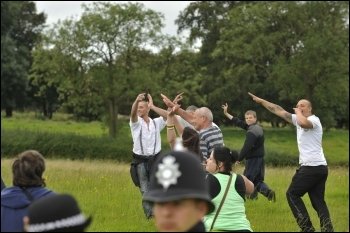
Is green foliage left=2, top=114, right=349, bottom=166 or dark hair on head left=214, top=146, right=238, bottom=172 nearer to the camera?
dark hair on head left=214, top=146, right=238, bottom=172

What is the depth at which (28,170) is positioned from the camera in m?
4.75

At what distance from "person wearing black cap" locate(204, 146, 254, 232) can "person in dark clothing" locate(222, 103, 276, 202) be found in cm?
597

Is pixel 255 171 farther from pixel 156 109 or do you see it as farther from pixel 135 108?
pixel 135 108

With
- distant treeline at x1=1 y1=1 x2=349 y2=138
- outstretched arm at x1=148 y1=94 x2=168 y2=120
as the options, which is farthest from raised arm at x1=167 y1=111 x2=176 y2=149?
distant treeline at x1=1 y1=1 x2=349 y2=138

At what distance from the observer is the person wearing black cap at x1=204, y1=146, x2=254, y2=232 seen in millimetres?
5758

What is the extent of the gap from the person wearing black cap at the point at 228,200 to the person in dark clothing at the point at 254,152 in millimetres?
5971

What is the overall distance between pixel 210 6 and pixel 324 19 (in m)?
14.9

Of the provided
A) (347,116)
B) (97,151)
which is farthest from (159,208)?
(347,116)

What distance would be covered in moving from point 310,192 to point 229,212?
369 cm

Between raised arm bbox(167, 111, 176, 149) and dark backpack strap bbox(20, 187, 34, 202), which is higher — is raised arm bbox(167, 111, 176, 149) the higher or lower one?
the higher one

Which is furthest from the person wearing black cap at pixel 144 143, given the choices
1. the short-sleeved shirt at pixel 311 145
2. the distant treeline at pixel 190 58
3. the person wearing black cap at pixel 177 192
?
the distant treeline at pixel 190 58

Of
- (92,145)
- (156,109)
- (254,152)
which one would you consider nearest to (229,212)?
(156,109)

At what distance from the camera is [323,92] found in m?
37.7

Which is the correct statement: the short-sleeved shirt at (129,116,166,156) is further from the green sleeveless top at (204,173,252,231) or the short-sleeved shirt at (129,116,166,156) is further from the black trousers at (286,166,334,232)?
the green sleeveless top at (204,173,252,231)
